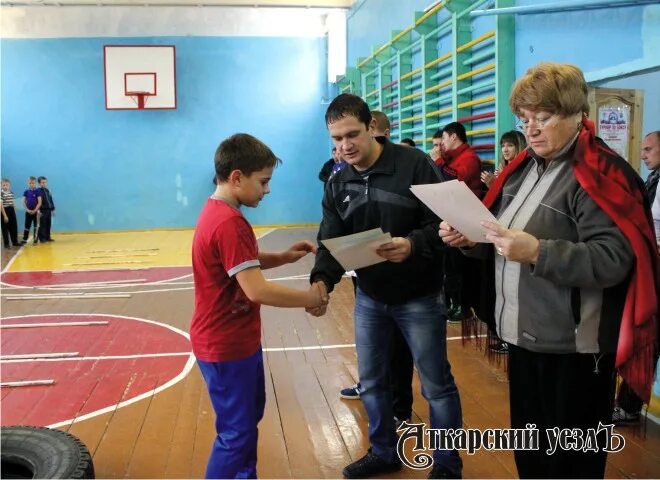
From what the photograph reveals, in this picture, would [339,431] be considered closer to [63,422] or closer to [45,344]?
[63,422]

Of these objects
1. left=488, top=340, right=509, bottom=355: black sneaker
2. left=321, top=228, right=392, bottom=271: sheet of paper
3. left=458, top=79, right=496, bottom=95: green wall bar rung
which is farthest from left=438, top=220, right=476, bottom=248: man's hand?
left=458, top=79, right=496, bottom=95: green wall bar rung

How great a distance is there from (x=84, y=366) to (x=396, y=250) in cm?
289

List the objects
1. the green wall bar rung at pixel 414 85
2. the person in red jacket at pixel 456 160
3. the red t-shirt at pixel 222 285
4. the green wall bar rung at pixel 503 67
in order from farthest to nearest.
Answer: the green wall bar rung at pixel 414 85 → the green wall bar rung at pixel 503 67 → the person in red jacket at pixel 456 160 → the red t-shirt at pixel 222 285

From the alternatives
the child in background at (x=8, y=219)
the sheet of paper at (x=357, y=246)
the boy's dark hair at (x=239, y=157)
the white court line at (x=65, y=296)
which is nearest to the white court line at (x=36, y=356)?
the white court line at (x=65, y=296)

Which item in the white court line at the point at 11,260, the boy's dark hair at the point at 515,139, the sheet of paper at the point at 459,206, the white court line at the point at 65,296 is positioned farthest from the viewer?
the white court line at the point at 11,260

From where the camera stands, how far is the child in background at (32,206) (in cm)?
1155

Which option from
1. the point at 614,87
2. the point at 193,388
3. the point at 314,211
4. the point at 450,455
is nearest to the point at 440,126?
the point at 614,87

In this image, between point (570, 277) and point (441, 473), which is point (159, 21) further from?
point (570, 277)

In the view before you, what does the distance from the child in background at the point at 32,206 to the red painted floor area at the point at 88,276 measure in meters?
3.68

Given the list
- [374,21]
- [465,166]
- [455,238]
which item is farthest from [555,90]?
[374,21]

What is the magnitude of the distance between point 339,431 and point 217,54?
37.6 ft

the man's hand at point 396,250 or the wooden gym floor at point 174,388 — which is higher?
the man's hand at point 396,250

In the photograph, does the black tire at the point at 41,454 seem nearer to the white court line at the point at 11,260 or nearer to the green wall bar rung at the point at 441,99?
the green wall bar rung at the point at 441,99

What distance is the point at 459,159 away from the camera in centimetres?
488
